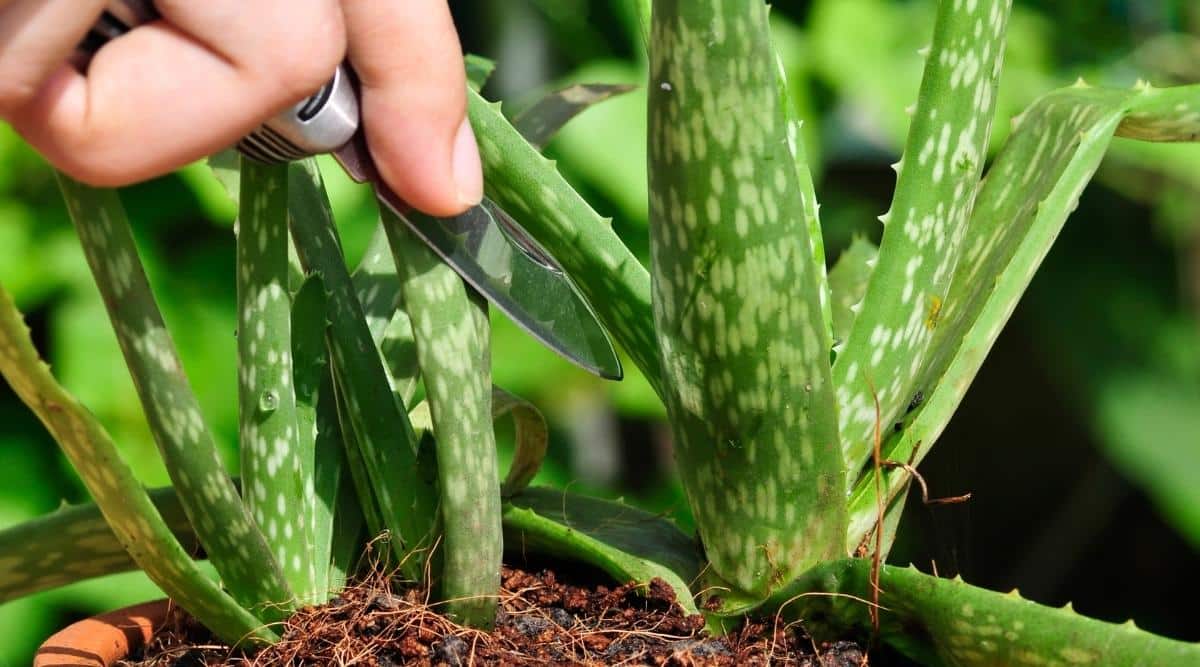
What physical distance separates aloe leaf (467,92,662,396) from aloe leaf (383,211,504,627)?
0.19ft

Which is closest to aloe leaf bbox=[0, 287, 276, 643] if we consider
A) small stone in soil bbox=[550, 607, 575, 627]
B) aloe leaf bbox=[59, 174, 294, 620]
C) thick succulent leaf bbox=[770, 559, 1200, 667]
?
aloe leaf bbox=[59, 174, 294, 620]

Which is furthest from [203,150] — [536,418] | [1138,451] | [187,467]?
[1138,451]

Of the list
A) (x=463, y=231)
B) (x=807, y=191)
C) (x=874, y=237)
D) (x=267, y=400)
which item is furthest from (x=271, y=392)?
(x=874, y=237)

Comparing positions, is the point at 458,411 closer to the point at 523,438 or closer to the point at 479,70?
the point at 523,438

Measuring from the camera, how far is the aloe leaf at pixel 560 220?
52cm

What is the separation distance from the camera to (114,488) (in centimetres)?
42

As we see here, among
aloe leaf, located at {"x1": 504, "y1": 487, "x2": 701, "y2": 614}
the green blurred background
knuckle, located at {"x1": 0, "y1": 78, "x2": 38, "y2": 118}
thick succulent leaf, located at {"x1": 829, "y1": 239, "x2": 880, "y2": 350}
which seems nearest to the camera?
knuckle, located at {"x1": 0, "y1": 78, "x2": 38, "y2": 118}

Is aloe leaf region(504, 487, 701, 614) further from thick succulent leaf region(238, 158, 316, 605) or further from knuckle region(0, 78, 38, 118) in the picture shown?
knuckle region(0, 78, 38, 118)

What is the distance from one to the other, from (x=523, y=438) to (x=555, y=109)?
184 millimetres

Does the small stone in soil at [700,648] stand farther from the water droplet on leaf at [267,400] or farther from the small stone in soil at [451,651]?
the water droplet on leaf at [267,400]

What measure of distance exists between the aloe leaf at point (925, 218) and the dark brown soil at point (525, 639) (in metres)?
0.09

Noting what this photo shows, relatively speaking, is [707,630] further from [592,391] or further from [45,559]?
[592,391]

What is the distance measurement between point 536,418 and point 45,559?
0.23 metres

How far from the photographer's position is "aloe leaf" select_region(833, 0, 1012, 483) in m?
0.50
